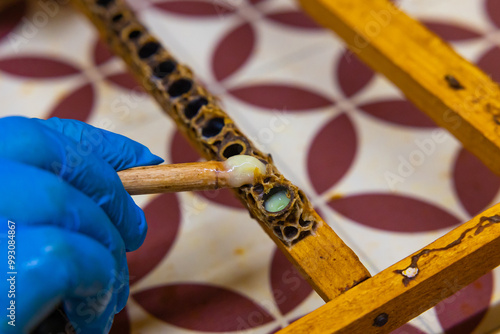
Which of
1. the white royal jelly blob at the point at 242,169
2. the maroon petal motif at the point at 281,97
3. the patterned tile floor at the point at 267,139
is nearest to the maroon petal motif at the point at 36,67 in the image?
the patterned tile floor at the point at 267,139

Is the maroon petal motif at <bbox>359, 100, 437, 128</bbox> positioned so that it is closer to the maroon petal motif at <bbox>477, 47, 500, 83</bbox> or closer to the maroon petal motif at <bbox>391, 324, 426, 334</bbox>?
the maroon petal motif at <bbox>477, 47, 500, 83</bbox>

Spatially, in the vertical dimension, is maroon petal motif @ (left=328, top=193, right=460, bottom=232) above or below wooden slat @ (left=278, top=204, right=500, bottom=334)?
above

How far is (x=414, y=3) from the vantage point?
1.09 m

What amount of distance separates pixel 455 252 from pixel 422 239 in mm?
237

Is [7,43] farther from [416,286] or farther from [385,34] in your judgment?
[416,286]

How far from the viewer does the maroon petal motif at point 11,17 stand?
3.69 feet

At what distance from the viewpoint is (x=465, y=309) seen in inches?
27.7

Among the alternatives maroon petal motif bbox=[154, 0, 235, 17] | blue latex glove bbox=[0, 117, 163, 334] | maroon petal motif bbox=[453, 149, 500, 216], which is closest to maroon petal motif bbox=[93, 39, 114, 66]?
maroon petal motif bbox=[154, 0, 235, 17]

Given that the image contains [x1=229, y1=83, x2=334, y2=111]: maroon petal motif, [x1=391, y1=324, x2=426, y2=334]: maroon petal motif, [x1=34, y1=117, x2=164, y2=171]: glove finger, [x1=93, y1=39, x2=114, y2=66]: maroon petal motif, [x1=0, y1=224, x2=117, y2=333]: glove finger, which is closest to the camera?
[x1=0, y1=224, x2=117, y2=333]: glove finger

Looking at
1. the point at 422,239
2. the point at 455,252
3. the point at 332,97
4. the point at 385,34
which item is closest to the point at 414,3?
the point at 332,97

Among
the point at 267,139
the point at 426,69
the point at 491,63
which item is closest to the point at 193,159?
the point at 267,139

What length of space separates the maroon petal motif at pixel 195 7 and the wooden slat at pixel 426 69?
1.10 feet

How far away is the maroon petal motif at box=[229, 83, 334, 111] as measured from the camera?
948 mm

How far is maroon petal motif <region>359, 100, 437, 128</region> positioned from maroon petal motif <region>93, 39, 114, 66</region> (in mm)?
460
